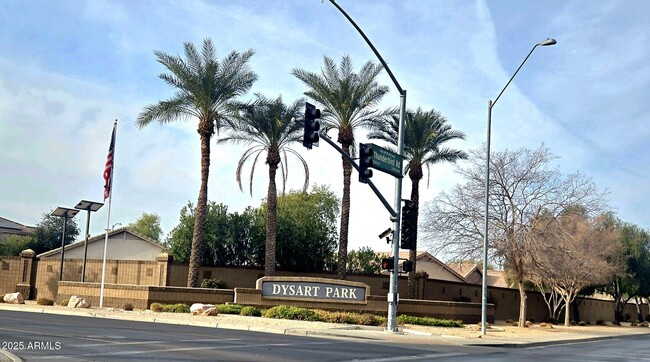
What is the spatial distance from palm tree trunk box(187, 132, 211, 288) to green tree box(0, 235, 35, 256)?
26794mm

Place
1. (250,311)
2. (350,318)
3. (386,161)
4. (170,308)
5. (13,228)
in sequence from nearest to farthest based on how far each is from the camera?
(386,161) → (350,318) → (250,311) → (170,308) → (13,228)

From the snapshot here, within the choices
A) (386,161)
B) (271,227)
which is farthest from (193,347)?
(271,227)

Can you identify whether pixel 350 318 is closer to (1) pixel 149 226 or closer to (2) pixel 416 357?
(2) pixel 416 357

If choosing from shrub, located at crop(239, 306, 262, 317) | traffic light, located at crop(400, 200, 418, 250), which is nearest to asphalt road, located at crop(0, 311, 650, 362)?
traffic light, located at crop(400, 200, 418, 250)

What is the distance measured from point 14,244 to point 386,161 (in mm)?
44327

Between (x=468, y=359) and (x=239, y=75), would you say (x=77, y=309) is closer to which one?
(x=239, y=75)

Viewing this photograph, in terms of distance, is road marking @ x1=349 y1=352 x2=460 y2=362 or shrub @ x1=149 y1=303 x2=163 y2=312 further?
shrub @ x1=149 y1=303 x2=163 y2=312

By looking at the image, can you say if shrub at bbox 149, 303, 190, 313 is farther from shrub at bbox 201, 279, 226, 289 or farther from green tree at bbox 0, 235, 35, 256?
green tree at bbox 0, 235, 35, 256

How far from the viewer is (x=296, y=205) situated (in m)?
60.3

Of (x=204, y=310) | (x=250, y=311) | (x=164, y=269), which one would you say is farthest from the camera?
(x=164, y=269)

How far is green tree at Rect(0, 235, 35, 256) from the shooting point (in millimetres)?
58656

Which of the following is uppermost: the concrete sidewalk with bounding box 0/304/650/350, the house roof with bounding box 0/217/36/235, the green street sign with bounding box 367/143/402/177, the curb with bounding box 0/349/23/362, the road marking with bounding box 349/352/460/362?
the green street sign with bounding box 367/143/402/177

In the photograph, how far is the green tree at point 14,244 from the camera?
192 feet

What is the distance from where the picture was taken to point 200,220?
38531mm
